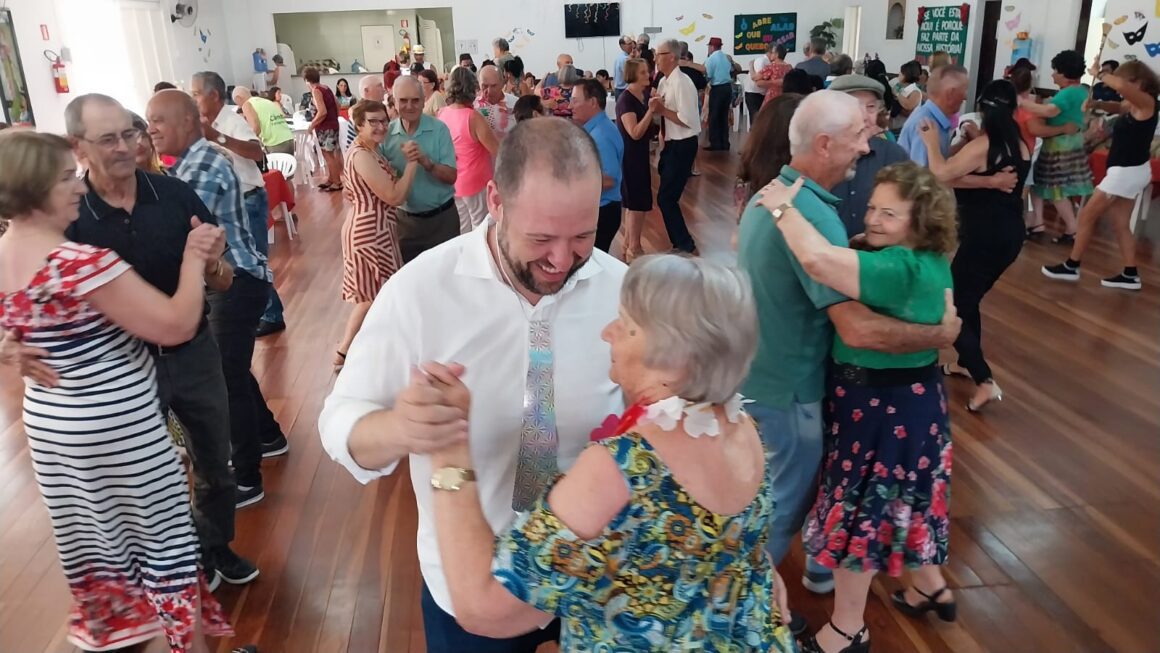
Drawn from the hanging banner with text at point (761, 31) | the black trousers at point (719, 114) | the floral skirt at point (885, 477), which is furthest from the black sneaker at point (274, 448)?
the hanging banner with text at point (761, 31)

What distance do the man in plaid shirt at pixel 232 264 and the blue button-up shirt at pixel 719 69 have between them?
10308mm

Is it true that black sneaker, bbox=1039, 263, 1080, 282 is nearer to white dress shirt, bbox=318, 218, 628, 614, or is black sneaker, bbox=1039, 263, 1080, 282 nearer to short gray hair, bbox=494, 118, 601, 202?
white dress shirt, bbox=318, 218, 628, 614

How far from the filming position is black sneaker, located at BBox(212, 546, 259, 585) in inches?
115

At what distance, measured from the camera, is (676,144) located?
704 cm

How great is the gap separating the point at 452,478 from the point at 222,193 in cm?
222

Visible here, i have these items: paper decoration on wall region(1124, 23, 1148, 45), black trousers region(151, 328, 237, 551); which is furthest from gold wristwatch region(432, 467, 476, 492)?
paper decoration on wall region(1124, 23, 1148, 45)

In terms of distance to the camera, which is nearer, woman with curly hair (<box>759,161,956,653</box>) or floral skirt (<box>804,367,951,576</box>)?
woman with curly hair (<box>759,161,956,653</box>)

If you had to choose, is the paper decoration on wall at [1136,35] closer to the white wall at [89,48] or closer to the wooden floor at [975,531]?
the wooden floor at [975,531]

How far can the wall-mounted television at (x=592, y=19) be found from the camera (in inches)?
643

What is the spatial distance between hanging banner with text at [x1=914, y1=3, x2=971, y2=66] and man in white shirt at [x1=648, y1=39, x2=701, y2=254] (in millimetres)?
6572

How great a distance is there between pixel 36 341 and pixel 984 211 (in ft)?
12.2

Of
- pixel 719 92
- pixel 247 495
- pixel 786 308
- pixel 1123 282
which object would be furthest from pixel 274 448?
pixel 719 92

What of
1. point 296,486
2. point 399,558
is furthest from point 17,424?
point 399,558

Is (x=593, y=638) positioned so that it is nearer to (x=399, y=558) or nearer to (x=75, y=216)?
(x=75, y=216)
